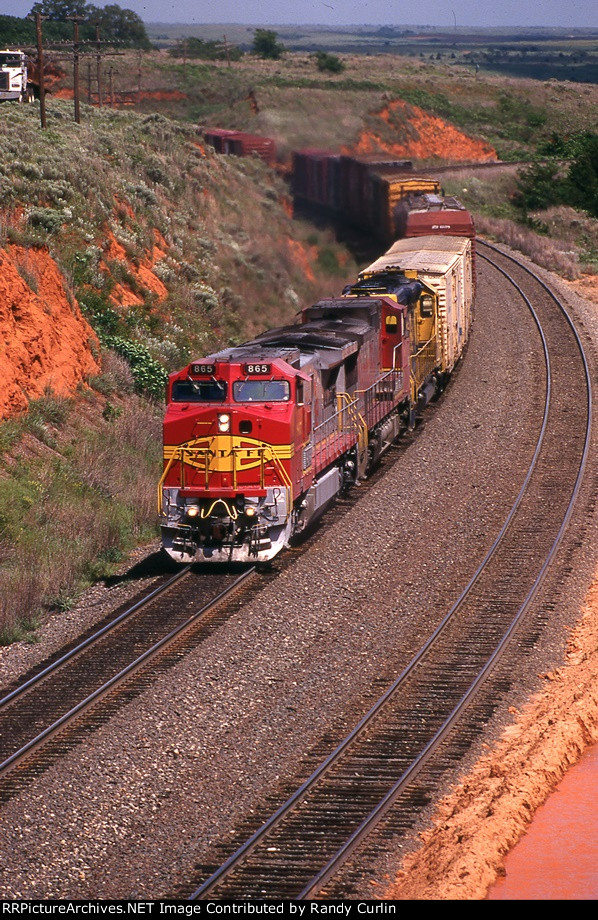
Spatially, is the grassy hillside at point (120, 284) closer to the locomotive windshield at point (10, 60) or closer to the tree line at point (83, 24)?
the locomotive windshield at point (10, 60)

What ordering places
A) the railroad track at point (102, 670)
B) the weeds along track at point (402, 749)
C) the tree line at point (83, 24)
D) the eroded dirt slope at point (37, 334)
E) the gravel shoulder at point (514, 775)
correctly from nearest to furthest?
the gravel shoulder at point (514, 775) < the weeds along track at point (402, 749) < the railroad track at point (102, 670) < the eroded dirt slope at point (37, 334) < the tree line at point (83, 24)

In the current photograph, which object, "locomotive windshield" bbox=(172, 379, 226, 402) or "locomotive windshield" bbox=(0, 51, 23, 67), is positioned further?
"locomotive windshield" bbox=(0, 51, 23, 67)

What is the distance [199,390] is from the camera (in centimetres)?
1852

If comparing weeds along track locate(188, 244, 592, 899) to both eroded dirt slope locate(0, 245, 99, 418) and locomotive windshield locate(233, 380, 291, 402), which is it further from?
eroded dirt slope locate(0, 245, 99, 418)

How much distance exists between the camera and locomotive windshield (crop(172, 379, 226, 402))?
60.4ft

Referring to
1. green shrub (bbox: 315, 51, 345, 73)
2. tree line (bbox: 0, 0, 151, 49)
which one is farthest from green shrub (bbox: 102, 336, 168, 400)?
green shrub (bbox: 315, 51, 345, 73)

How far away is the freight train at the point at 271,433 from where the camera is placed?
18.0 m

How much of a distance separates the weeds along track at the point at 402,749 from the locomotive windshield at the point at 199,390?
508 centimetres

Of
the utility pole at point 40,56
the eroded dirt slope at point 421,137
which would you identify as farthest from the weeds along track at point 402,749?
the eroded dirt slope at point 421,137

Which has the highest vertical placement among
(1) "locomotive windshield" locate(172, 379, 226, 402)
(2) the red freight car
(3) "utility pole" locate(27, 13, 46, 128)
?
(3) "utility pole" locate(27, 13, 46, 128)

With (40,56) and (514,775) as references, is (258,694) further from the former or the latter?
(40,56)

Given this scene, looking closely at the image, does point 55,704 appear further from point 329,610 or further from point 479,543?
point 479,543

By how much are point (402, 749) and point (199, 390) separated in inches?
305

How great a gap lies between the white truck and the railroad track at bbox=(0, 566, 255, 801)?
1401 inches
